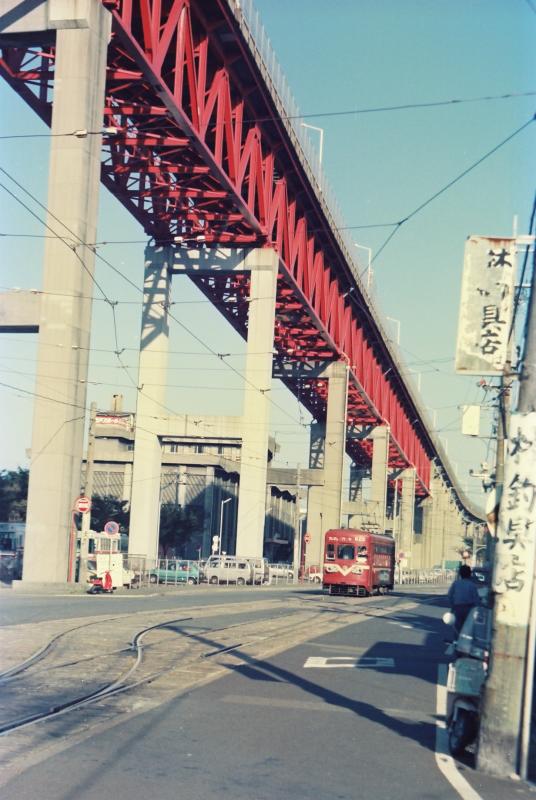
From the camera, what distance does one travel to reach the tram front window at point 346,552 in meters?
47.7

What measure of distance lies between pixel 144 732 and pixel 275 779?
2.13m

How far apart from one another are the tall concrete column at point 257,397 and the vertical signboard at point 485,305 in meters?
37.2

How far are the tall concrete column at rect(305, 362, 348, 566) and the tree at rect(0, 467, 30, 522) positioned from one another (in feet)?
→ 102

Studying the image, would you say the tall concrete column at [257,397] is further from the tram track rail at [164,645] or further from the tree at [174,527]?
the tree at [174,527]

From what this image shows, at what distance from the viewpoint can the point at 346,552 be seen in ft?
157

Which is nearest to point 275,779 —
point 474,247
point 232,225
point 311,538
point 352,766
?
point 352,766

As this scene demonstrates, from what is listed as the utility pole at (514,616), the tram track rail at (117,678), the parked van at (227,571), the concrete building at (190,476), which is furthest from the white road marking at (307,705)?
the concrete building at (190,476)

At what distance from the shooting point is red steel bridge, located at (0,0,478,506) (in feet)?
112

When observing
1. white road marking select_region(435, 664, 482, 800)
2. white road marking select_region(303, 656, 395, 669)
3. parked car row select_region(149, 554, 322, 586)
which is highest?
white road marking select_region(435, 664, 482, 800)

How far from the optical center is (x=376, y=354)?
7756 cm

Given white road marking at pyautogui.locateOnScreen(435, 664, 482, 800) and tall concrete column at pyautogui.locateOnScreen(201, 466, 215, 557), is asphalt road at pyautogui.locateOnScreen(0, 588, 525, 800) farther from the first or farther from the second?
tall concrete column at pyautogui.locateOnScreen(201, 466, 215, 557)

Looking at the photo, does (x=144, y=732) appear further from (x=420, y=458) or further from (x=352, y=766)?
(x=420, y=458)

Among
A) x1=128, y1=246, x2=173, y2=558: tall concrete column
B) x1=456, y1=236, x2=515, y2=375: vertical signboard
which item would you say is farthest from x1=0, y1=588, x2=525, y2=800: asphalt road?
x1=128, y1=246, x2=173, y2=558: tall concrete column

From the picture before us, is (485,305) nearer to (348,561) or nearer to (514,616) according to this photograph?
(514,616)
